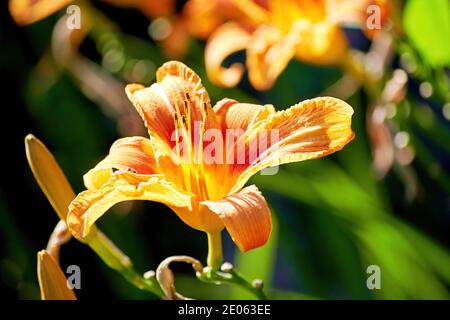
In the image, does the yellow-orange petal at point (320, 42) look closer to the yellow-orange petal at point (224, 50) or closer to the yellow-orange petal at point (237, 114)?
the yellow-orange petal at point (224, 50)

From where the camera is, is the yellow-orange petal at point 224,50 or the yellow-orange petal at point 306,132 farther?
the yellow-orange petal at point 224,50

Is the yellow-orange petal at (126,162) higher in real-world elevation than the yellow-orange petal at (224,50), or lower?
lower

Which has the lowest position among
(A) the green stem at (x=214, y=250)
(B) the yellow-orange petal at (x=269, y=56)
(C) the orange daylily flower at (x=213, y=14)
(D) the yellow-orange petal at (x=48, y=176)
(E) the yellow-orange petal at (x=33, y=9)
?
(A) the green stem at (x=214, y=250)

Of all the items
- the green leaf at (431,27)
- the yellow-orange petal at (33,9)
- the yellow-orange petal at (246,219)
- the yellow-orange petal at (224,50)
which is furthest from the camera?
the yellow-orange petal at (33,9)

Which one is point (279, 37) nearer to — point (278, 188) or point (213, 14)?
point (213, 14)

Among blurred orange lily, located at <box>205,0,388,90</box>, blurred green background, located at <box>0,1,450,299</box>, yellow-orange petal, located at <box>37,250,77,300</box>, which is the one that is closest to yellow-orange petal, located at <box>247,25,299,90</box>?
blurred orange lily, located at <box>205,0,388,90</box>

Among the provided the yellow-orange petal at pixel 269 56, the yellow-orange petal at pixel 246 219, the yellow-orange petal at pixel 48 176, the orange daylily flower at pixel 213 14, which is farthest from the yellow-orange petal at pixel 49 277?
the orange daylily flower at pixel 213 14
